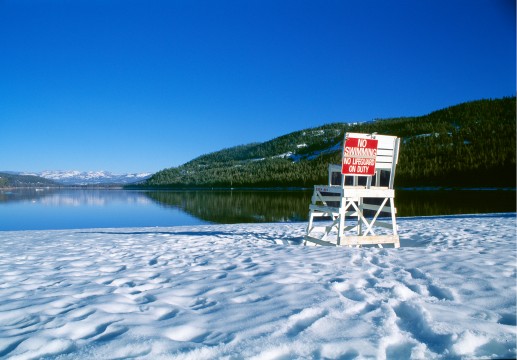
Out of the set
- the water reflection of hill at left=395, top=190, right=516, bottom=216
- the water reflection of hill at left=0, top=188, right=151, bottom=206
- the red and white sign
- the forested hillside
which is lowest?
the water reflection of hill at left=0, top=188, right=151, bottom=206

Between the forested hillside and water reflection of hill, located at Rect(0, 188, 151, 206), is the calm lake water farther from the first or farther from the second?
the forested hillside

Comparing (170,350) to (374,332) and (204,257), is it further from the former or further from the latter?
(204,257)

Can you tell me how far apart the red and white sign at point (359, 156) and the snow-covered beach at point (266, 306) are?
1828mm

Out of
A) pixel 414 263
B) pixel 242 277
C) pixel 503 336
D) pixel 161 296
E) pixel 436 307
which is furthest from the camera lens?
pixel 414 263

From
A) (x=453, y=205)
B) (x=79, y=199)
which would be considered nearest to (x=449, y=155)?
(x=453, y=205)

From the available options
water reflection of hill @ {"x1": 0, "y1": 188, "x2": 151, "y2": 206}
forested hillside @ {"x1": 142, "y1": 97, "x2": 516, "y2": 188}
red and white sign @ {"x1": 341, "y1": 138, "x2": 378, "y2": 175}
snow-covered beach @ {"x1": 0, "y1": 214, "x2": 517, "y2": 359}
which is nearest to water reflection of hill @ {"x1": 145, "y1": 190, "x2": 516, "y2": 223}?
red and white sign @ {"x1": 341, "y1": 138, "x2": 378, "y2": 175}

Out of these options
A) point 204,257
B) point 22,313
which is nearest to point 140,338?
point 22,313

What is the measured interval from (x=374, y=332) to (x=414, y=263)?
9.35 ft

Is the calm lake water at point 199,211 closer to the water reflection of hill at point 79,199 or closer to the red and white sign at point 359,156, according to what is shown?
the water reflection of hill at point 79,199

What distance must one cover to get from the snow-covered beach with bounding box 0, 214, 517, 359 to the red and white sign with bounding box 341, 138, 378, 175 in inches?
72.0

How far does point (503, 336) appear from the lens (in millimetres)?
2676

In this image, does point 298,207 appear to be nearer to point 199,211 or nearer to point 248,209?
point 248,209

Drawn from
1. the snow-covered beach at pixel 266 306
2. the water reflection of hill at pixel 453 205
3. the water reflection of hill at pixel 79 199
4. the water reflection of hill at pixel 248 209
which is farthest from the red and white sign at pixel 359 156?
the water reflection of hill at pixel 79 199

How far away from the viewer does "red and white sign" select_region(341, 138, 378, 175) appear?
24.3ft
